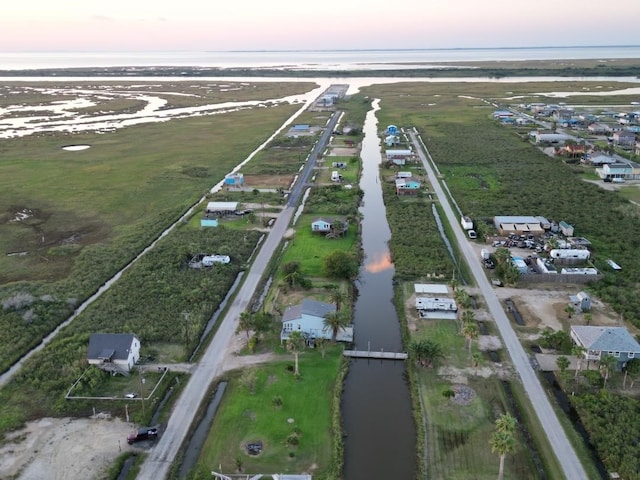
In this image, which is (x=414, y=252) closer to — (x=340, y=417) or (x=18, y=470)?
(x=340, y=417)

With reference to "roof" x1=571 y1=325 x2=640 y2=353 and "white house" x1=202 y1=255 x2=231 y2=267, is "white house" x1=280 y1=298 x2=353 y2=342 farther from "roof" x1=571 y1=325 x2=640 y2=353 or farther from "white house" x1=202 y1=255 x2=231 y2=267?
"roof" x1=571 y1=325 x2=640 y2=353

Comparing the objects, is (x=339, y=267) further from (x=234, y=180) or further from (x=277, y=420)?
(x=234, y=180)

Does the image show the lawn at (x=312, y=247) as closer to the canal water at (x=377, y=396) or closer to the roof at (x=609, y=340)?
the canal water at (x=377, y=396)

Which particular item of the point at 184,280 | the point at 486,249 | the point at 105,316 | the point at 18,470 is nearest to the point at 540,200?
the point at 486,249

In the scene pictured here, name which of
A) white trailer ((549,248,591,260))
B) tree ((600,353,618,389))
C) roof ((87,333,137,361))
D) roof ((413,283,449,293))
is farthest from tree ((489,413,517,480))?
white trailer ((549,248,591,260))

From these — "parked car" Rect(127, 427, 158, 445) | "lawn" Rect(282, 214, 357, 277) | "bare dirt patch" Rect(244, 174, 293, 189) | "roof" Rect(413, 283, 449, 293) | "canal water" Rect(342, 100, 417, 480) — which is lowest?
"canal water" Rect(342, 100, 417, 480)

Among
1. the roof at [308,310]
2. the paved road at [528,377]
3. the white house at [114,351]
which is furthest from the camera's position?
the roof at [308,310]

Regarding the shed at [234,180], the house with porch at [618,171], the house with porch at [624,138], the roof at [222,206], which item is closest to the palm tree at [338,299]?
the roof at [222,206]
